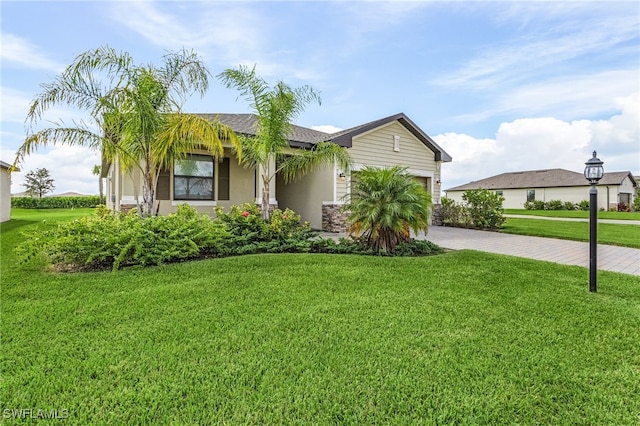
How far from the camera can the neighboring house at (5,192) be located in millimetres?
15834

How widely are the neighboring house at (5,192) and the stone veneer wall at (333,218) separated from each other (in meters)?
14.9

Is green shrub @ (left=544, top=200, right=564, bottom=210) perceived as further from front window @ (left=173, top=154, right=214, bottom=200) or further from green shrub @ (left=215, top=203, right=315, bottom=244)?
front window @ (left=173, top=154, right=214, bottom=200)

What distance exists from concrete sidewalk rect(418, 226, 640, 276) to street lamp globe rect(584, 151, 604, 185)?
279cm

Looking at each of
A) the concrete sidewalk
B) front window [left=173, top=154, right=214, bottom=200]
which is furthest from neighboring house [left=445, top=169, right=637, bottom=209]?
front window [left=173, top=154, right=214, bottom=200]

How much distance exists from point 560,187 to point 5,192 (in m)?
43.2

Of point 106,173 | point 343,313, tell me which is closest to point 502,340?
point 343,313

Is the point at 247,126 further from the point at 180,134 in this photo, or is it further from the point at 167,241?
the point at 167,241

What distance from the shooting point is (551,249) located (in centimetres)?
854

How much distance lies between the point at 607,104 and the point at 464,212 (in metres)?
5.82

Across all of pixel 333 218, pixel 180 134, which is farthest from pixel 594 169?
pixel 333 218

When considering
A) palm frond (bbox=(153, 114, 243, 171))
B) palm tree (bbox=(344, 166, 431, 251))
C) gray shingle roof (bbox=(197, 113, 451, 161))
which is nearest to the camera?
palm tree (bbox=(344, 166, 431, 251))

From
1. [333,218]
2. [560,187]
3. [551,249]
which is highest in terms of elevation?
[560,187]

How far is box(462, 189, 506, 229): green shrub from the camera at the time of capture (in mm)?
13156

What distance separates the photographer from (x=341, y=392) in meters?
2.30
